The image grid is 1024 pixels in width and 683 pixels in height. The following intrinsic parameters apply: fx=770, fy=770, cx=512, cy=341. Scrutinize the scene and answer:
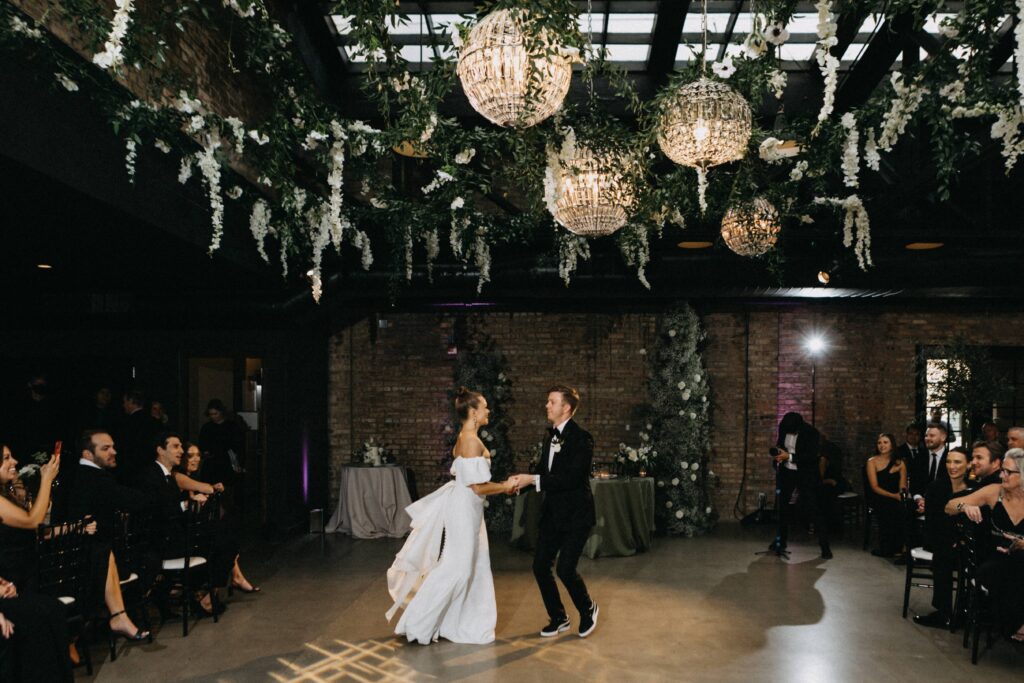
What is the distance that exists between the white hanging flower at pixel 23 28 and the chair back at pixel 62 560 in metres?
2.65

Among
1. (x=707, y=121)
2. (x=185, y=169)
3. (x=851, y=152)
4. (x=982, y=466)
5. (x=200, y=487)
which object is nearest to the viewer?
(x=707, y=121)

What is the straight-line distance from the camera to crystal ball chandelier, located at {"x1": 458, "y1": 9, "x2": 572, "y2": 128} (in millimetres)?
2816

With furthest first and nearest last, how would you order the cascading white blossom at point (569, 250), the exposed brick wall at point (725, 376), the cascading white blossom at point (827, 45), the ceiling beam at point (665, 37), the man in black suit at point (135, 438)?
the exposed brick wall at point (725, 376), the man in black suit at point (135, 438), the ceiling beam at point (665, 37), the cascading white blossom at point (569, 250), the cascading white blossom at point (827, 45)

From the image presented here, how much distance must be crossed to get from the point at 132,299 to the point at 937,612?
9.11m

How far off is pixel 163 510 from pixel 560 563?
2868mm

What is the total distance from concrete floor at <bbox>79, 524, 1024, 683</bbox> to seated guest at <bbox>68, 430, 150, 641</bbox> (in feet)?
0.92

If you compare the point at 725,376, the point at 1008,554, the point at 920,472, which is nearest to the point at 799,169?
the point at 1008,554

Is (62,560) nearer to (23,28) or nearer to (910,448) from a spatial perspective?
(23,28)

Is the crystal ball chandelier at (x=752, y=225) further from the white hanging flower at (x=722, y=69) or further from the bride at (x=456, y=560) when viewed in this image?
the bride at (x=456, y=560)

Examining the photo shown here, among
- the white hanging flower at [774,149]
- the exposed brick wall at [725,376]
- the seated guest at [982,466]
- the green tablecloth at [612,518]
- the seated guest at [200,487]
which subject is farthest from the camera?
the exposed brick wall at [725,376]

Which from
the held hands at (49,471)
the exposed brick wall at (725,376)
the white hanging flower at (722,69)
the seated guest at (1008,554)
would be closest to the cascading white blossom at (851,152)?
the white hanging flower at (722,69)

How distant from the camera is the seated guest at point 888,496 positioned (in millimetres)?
8266

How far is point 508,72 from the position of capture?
2840mm

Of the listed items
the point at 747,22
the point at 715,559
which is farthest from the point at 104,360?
the point at 747,22
